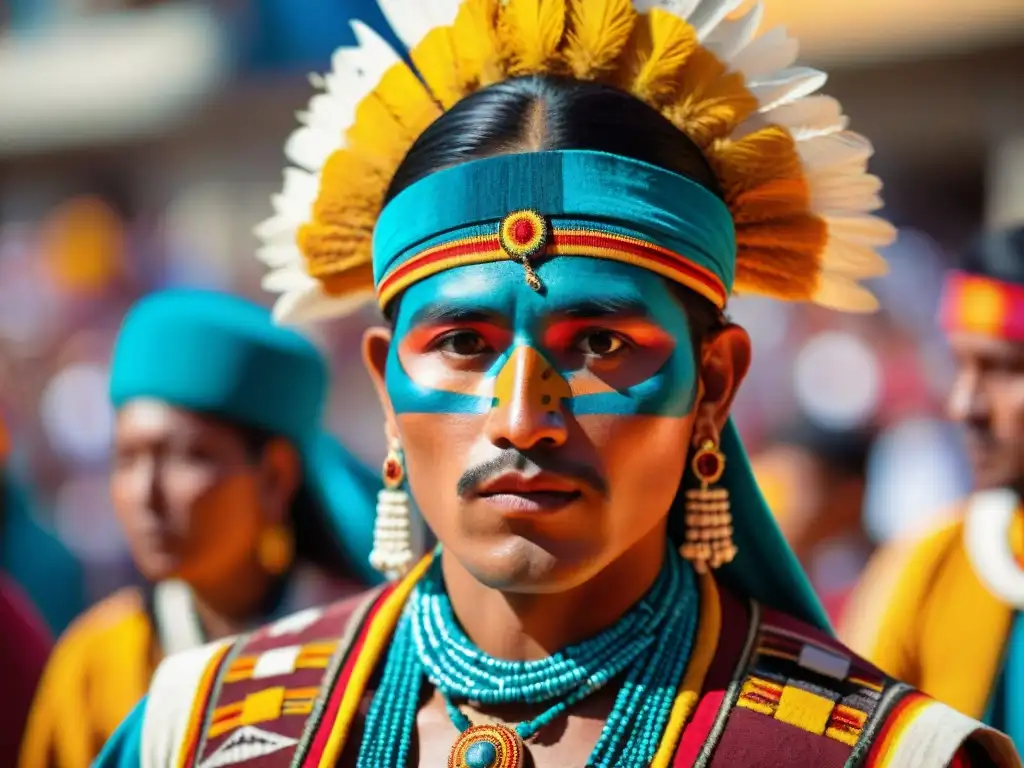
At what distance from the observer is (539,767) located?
2.32 meters

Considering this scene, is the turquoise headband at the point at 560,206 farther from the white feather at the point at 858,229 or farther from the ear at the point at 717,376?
the white feather at the point at 858,229

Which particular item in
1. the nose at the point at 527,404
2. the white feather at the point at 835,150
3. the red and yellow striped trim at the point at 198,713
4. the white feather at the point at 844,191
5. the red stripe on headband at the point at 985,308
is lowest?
the red and yellow striped trim at the point at 198,713

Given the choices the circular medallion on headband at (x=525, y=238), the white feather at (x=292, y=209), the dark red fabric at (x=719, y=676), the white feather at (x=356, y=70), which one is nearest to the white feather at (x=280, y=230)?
the white feather at (x=292, y=209)

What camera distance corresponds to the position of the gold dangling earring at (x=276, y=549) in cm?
411

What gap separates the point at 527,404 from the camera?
2197 millimetres

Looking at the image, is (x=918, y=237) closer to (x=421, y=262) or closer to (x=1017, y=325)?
(x=1017, y=325)

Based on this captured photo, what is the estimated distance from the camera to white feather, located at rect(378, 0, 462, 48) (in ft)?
8.23

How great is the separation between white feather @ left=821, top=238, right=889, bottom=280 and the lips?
0.78 metres

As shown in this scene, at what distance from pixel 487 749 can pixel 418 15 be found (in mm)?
1345

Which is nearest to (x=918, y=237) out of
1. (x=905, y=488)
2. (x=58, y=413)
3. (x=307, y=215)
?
(x=905, y=488)

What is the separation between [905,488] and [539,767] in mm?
5960

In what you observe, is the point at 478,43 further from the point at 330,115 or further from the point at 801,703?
the point at 801,703

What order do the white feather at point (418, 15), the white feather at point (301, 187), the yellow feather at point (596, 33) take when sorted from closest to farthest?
the yellow feather at point (596, 33) → the white feather at point (418, 15) → the white feather at point (301, 187)

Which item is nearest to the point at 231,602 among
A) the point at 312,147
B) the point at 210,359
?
the point at 210,359
